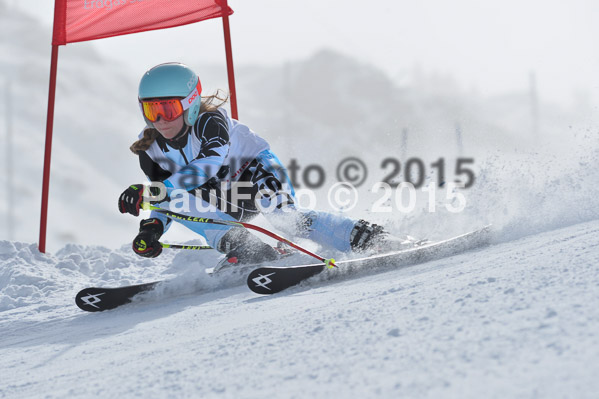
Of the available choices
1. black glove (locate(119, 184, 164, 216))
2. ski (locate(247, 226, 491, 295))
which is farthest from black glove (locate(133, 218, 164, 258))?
ski (locate(247, 226, 491, 295))

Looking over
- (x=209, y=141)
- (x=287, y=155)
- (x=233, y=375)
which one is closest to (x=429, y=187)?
(x=209, y=141)

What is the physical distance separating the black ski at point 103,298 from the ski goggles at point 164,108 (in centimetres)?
109

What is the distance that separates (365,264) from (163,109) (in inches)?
60.9

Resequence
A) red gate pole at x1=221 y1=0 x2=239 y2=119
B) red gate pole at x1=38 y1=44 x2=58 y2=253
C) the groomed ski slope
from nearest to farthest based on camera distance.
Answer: the groomed ski slope
red gate pole at x1=38 y1=44 x2=58 y2=253
red gate pole at x1=221 y1=0 x2=239 y2=119

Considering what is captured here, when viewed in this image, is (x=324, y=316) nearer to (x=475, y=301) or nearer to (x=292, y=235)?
(x=475, y=301)

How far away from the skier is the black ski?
0.91ft

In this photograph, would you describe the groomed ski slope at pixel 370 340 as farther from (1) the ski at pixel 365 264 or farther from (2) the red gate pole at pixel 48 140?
(2) the red gate pole at pixel 48 140

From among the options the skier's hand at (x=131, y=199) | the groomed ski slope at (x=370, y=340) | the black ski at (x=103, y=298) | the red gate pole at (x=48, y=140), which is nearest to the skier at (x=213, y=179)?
the skier's hand at (x=131, y=199)

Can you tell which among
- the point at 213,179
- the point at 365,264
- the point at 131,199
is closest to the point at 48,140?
the point at 213,179

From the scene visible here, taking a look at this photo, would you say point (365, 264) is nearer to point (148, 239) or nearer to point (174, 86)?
point (148, 239)

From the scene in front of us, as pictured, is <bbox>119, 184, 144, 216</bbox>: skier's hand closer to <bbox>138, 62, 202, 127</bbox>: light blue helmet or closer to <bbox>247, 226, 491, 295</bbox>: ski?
<bbox>138, 62, 202, 127</bbox>: light blue helmet

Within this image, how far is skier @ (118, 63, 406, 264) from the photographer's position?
11.8ft

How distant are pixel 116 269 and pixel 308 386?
4.11 metres

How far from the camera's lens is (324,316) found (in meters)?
2.09
